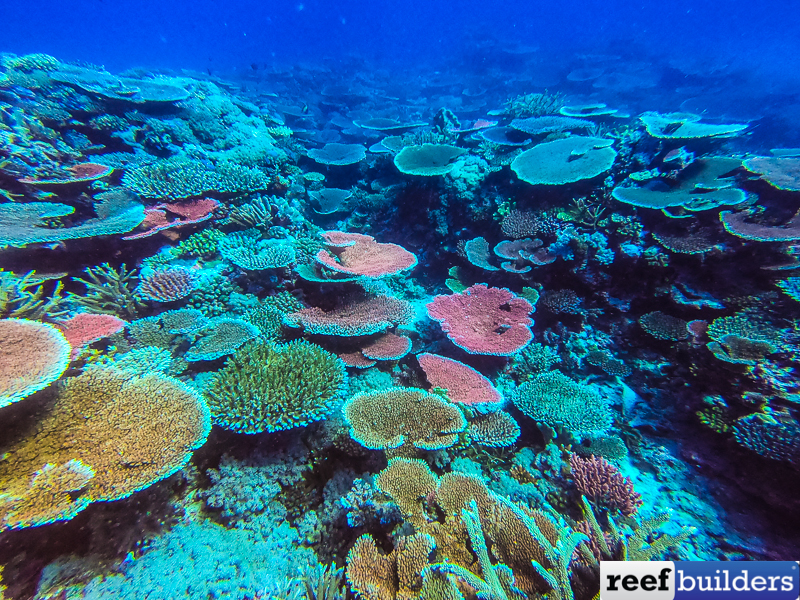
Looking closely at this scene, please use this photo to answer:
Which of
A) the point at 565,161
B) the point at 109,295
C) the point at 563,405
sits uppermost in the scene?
the point at 565,161

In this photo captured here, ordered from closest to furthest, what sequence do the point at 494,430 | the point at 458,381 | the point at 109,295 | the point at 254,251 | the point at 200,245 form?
1. the point at 494,430
2. the point at 458,381
3. the point at 109,295
4. the point at 254,251
5. the point at 200,245

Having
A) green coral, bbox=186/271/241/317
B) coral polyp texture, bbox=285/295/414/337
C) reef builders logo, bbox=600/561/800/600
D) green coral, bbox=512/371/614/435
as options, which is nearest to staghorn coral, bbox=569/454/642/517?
green coral, bbox=512/371/614/435

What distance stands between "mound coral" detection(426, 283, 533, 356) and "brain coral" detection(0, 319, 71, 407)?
3899 mm

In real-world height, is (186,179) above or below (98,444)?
above

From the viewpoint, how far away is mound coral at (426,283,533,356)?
4.19m

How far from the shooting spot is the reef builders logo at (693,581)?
6.64 ft

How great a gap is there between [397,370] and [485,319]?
168cm

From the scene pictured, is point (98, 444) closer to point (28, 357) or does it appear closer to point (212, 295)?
point (28, 357)

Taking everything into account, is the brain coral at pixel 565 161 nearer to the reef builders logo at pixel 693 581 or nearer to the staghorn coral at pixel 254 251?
the staghorn coral at pixel 254 251

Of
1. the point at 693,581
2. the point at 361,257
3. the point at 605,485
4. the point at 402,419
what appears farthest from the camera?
the point at 361,257

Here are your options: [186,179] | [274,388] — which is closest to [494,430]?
[274,388]

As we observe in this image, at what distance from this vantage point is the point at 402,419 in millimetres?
3137

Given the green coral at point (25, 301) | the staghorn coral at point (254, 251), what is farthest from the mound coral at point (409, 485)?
the green coral at point (25, 301)

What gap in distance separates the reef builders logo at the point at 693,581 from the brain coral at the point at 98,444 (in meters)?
3.39
